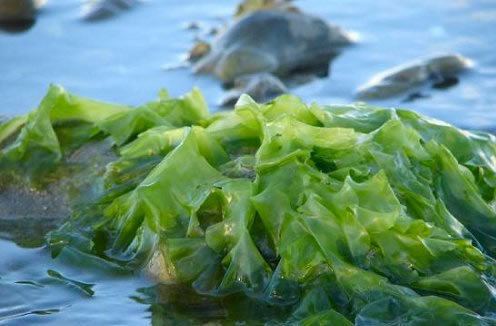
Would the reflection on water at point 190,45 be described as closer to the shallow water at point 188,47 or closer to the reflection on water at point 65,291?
the shallow water at point 188,47

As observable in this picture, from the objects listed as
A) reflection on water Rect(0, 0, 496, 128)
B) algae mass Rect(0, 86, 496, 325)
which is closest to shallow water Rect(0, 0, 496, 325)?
reflection on water Rect(0, 0, 496, 128)

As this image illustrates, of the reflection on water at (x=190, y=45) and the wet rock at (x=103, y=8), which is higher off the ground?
the wet rock at (x=103, y=8)

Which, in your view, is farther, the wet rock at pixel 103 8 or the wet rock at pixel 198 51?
the wet rock at pixel 103 8

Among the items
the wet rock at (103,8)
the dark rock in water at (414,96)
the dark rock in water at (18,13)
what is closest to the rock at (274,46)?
the dark rock in water at (414,96)

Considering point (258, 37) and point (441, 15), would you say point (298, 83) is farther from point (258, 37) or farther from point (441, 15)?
point (441, 15)

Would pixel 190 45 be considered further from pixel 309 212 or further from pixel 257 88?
pixel 309 212

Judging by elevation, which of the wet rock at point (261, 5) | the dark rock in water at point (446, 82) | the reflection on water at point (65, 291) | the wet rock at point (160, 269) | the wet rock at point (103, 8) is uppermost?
the wet rock at point (261, 5)

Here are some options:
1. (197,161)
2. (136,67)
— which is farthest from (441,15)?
(197,161)

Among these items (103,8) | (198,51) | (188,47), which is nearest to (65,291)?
(198,51)
